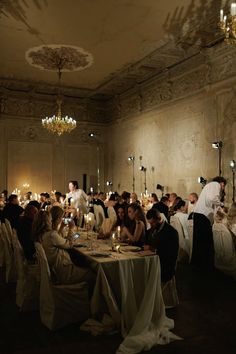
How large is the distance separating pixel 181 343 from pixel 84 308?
1.30 meters

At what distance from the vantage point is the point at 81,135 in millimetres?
16969

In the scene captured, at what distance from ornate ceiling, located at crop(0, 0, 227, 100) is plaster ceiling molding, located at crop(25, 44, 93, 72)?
0.53ft

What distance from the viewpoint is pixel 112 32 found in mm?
9672

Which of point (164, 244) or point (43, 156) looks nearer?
point (164, 244)

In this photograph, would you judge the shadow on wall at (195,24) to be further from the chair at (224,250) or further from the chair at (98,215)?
the chair at (98,215)

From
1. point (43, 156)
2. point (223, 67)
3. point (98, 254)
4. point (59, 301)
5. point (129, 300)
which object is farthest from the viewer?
point (43, 156)

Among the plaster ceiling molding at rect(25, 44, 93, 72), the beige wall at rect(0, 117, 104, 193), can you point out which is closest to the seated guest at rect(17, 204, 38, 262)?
the plaster ceiling molding at rect(25, 44, 93, 72)

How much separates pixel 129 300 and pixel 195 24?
7275mm

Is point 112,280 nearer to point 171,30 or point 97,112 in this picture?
point 171,30

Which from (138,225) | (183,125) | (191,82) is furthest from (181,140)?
(138,225)

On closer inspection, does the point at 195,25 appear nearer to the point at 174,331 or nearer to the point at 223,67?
the point at 223,67

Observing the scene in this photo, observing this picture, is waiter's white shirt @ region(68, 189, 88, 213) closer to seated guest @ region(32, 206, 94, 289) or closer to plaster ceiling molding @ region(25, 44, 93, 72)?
plaster ceiling molding @ region(25, 44, 93, 72)

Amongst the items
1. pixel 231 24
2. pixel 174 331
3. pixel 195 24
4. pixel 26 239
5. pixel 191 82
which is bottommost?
pixel 174 331

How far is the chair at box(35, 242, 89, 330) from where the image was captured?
449 centimetres
